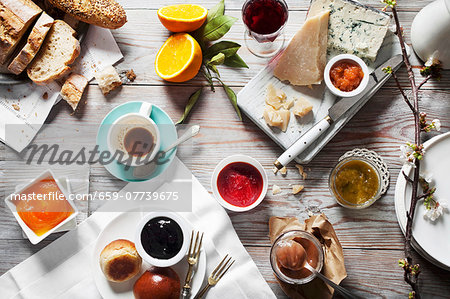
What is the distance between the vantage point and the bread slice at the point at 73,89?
1.53 metres

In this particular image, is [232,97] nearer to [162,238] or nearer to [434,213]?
[162,238]

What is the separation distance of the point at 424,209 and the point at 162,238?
3.08 feet

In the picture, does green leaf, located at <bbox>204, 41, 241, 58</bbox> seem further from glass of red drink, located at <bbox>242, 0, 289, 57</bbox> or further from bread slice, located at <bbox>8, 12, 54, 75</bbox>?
bread slice, located at <bbox>8, 12, 54, 75</bbox>

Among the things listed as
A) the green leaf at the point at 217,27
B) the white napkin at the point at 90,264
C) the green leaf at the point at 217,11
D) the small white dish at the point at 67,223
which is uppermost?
the green leaf at the point at 217,11

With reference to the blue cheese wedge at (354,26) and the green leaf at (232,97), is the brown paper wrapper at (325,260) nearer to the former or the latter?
the green leaf at (232,97)

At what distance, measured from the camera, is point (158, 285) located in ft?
4.50

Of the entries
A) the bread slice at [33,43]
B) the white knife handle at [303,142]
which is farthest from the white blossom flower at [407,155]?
the bread slice at [33,43]

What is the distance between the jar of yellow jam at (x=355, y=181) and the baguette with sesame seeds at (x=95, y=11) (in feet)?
3.24

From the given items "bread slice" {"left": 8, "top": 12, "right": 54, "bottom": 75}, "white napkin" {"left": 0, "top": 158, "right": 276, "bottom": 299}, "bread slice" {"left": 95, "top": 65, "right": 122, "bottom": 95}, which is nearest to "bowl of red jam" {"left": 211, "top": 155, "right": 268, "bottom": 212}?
"white napkin" {"left": 0, "top": 158, "right": 276, "bottom": 299}

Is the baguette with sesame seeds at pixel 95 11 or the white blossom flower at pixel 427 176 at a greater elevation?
the baguette with sesame seeds at pixel 95 11

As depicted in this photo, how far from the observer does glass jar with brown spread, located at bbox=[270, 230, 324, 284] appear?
139cm

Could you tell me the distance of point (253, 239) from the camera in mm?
1544

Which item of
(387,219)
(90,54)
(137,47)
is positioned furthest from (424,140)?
(90,54)

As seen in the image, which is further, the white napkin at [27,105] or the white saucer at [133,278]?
the white napkin at [27,105]
